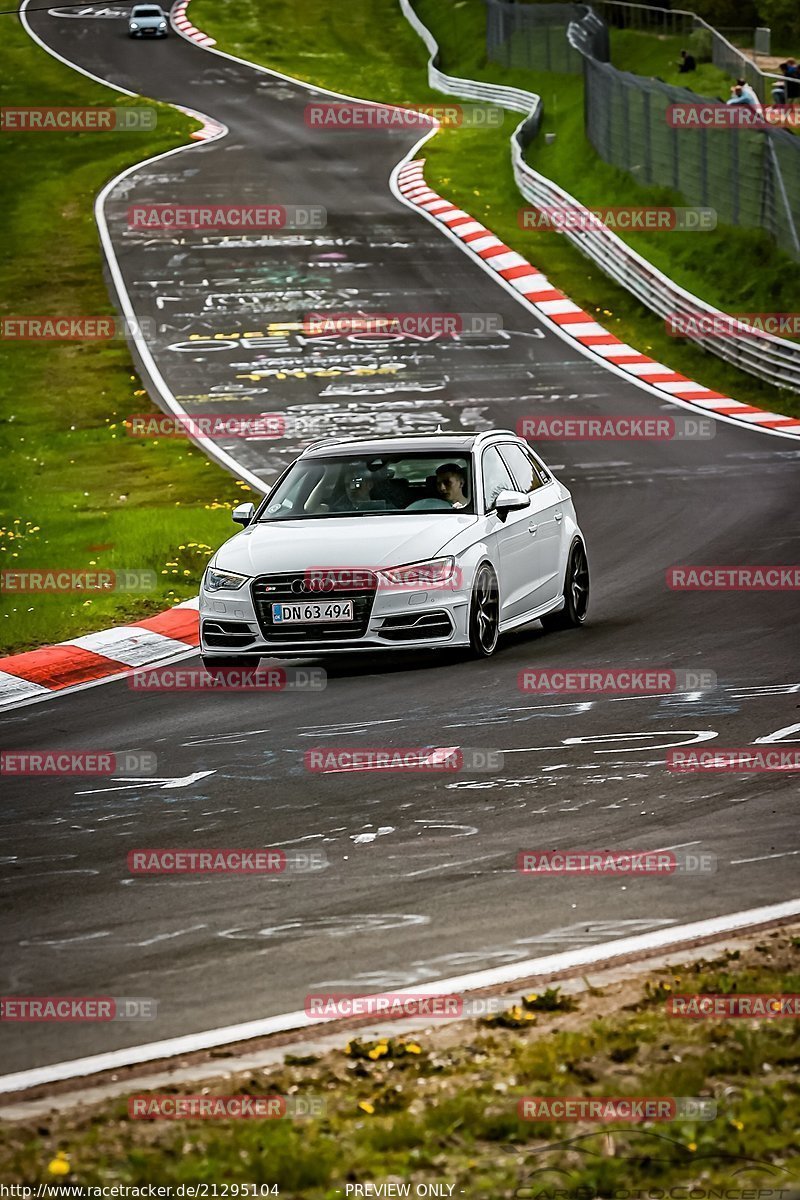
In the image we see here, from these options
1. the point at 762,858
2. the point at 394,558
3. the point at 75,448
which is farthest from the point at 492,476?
the point at 75,448

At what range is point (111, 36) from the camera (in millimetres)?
69312

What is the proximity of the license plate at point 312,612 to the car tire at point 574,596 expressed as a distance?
233 cm

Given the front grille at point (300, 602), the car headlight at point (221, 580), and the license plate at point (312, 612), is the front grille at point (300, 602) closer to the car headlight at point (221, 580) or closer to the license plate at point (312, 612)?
the license plate at point (312, 612)

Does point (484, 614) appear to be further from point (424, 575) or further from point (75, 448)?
point (75, 448)

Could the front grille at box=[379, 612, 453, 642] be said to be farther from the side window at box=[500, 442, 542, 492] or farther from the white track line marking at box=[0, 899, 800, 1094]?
the white track line marking at box=[0, 899, 800, 1094]

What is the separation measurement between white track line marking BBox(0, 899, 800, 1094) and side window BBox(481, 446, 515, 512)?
22.6 feet

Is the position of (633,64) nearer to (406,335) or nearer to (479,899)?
(406,335)

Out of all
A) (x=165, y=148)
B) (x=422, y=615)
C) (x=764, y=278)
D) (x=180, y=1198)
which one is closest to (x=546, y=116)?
(x=165, y=148)

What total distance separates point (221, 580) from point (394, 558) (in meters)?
1.23

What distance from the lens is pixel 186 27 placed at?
235 ft

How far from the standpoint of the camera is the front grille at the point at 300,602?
42.9 feet

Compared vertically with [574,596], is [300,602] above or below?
above

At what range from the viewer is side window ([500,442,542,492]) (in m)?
15.0

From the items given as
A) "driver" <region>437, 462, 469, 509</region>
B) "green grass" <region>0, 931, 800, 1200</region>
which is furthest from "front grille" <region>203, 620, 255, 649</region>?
"green grass" <region>0, 931, 800, 1200</region>
